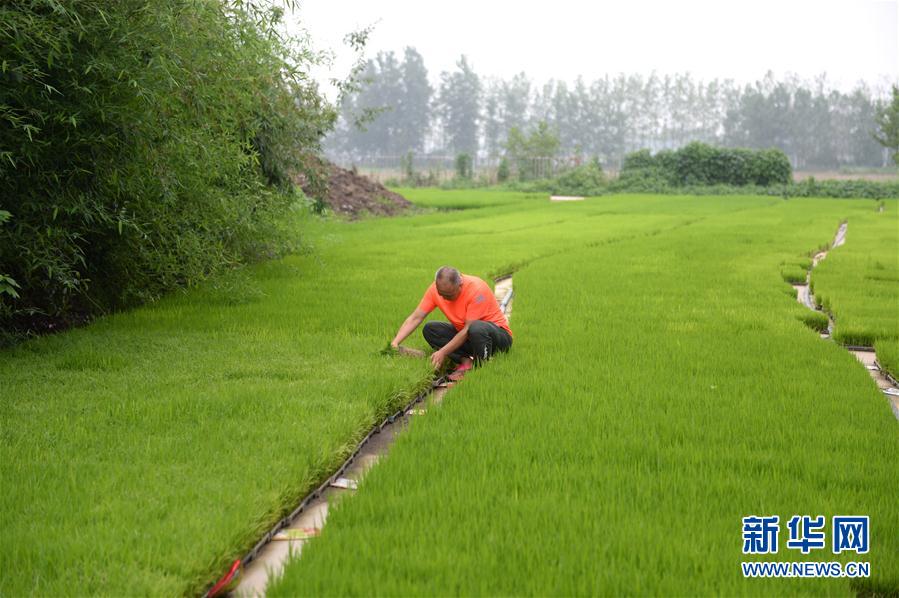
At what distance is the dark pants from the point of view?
668cm

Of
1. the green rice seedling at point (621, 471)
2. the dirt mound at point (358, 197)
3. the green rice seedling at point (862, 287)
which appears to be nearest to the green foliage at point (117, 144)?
the green rice seedling at point (621, 471)

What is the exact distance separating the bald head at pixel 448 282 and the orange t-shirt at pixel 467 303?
17cm

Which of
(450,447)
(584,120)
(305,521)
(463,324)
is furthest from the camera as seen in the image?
(584,120)

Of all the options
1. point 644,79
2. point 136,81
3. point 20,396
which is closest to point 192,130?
point 136,81

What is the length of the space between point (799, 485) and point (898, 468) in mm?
687

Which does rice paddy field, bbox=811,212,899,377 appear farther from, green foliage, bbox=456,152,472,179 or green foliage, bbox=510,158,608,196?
green foliage, bbox=456,152,472,179

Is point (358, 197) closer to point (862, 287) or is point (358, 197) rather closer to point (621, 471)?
point (862, 287)

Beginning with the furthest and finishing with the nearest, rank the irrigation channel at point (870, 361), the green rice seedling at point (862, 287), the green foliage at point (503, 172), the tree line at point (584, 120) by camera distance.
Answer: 1. the tree line at point (584, 120)
2. the green foliage at point (503, 172)
3. the green rice seedling at point (862, 287)
4. the irrigation channel at point (870, 361)

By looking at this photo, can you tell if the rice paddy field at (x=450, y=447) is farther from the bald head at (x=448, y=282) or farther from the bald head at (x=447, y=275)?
the bald head at (x=447, y=275)

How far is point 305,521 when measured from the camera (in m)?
3.95

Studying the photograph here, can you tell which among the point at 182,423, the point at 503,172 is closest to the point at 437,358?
the point at 182,423

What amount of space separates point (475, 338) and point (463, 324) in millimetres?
223

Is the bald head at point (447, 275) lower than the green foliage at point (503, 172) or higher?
lower

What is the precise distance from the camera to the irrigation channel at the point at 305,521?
3252mm
